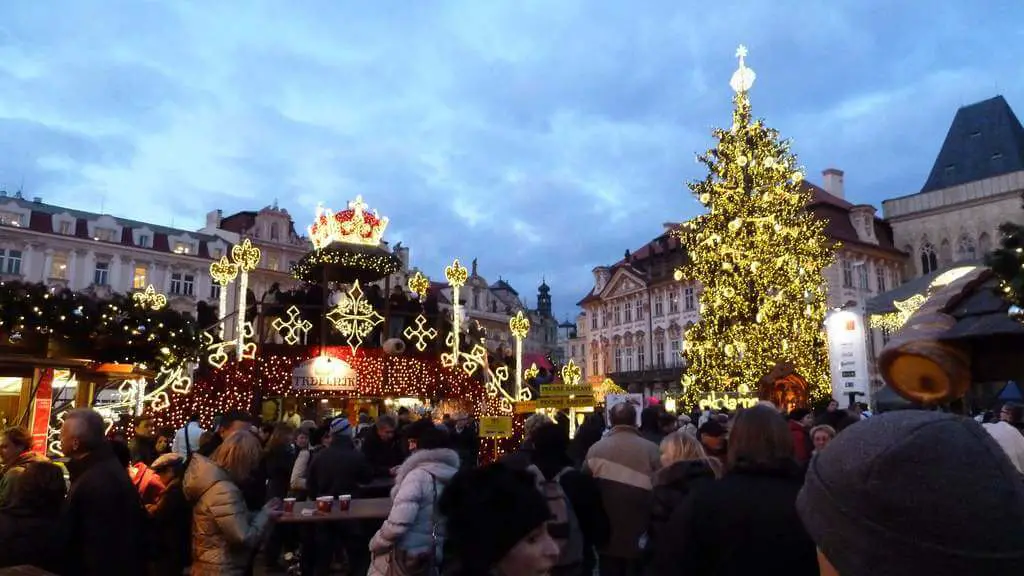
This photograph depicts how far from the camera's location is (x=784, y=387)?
17109 mm

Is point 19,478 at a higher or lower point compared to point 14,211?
lower

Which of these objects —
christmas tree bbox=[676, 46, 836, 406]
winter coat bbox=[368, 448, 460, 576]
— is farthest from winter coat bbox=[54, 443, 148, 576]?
christmas tree bbox=[676, 46, 836, 406]

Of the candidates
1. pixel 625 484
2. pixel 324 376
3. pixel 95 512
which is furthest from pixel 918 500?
pixel 324 376

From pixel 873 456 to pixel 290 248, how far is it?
191 feet

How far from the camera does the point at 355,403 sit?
21078 millimetres

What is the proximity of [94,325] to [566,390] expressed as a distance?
6667mm

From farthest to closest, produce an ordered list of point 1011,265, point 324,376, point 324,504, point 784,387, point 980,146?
point 980,146, point 784,387, point 324,376, point 324,504, point 1011,265

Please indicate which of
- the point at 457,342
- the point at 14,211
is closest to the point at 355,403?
the point at 457,342

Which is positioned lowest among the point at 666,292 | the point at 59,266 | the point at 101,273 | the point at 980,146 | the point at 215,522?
the point at 215,522

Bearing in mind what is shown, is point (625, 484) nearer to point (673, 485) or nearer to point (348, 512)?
point (673, 485)

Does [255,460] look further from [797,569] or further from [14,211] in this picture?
[14,211]

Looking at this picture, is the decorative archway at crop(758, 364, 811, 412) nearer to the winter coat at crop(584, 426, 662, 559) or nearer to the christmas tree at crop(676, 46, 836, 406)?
the christmas tree at crop(676, 46, 836, 406)

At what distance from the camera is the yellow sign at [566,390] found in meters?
10.8

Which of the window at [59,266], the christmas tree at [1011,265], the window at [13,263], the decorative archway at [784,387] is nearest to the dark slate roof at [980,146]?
the decorative archway at [784,387]
